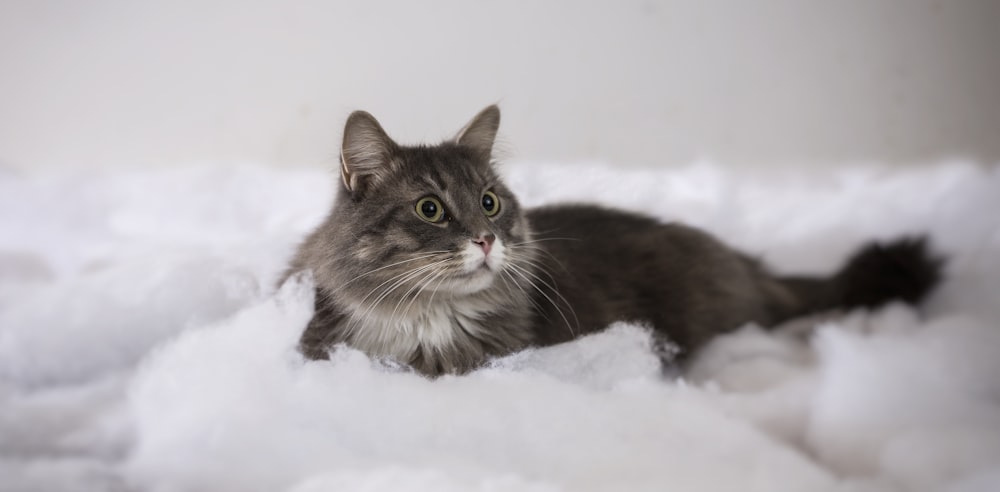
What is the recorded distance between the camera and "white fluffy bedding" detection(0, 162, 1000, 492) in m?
1.30

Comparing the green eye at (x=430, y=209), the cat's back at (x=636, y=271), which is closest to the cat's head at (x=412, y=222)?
the green eye at (x=430, y=209)

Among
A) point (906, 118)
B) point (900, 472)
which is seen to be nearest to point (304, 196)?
point (900, 472)

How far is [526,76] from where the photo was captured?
294cm

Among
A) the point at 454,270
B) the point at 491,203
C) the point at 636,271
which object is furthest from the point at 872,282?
the point at 454,270

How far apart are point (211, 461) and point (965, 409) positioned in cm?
153

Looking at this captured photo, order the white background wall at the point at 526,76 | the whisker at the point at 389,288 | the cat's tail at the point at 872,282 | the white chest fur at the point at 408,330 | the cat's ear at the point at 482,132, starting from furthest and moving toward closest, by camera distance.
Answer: the white background wall at the point at 526,76 < the cat's tail at the point at 872,282 < the cat's ear at the point at 482,132 < the white chest fur at the point at 408,330 < the whisker at the point at 389,288

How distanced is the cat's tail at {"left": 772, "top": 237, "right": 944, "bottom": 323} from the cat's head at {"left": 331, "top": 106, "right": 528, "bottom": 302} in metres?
1.25

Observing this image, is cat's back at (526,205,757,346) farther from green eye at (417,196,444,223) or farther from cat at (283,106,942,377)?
green eye at (417,196,444,223)

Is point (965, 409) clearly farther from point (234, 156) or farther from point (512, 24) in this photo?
point (234, 156)

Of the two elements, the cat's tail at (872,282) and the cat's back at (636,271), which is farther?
the cat's tail at (872,282)

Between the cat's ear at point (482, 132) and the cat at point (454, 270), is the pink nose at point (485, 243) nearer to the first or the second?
the cat at point (454, 270)

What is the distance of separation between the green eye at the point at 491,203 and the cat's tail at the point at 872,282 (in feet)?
3.86

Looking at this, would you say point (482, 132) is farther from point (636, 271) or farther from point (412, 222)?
point (636, 271)

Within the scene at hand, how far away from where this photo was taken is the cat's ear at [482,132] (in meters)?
1.90
